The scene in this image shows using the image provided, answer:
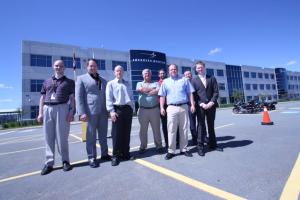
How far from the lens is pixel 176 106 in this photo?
14.7 feet

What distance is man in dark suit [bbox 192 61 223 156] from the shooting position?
4754mm

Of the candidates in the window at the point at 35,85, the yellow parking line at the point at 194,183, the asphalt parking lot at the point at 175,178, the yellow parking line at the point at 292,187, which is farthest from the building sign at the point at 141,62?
the yellow parking line at the point at 292,187

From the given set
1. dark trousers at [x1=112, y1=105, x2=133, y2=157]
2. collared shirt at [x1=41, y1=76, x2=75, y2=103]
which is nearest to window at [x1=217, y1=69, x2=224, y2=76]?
dark trousers at [x1=112, y1=105, x2=133, y2=157]

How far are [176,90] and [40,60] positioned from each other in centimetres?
3556

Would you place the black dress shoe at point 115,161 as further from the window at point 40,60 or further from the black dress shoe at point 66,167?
the window at point 40,60

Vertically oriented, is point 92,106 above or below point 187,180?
above

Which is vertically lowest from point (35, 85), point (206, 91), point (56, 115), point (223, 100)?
point (56, 115)

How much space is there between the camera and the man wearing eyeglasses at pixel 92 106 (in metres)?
4.05

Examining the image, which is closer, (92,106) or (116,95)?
(92,106)

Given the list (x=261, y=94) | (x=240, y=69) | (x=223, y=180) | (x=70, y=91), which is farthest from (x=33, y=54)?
(x=261, y=94)

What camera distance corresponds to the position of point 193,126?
593cm

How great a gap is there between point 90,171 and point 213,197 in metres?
2.26

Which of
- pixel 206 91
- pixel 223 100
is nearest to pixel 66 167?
pixel 206 91

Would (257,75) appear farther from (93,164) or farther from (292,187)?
(93,164)
